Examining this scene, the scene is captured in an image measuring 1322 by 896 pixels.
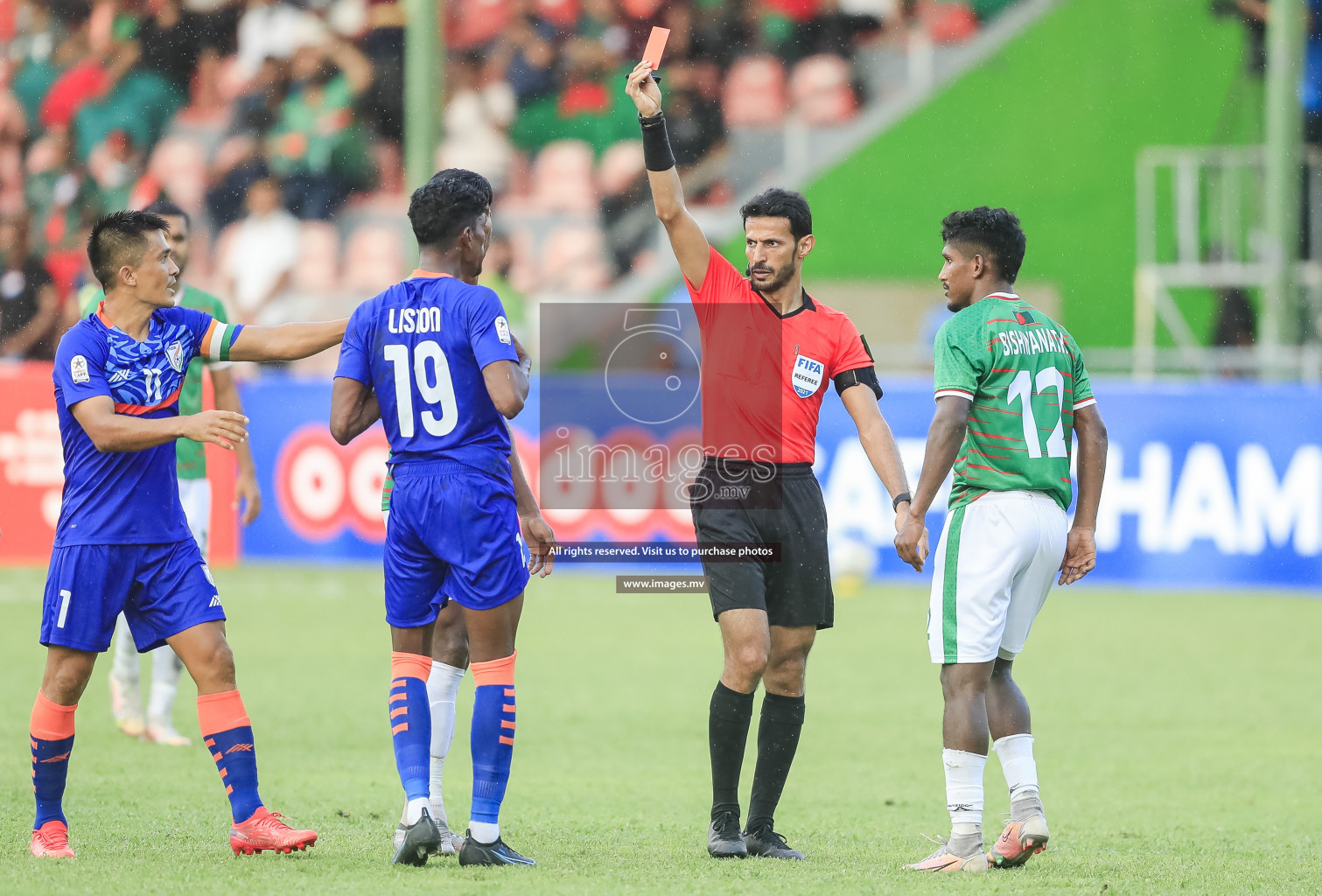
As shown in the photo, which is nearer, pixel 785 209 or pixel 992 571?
pixel 992 571

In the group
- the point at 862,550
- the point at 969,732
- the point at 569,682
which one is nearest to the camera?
the point at 969,732

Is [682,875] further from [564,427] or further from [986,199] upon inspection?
[986,199]

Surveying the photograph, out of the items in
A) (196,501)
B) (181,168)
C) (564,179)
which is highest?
(181,168)

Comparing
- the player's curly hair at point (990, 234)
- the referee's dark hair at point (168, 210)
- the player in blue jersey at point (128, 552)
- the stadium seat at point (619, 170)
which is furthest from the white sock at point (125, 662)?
the stadium seat at point (619, 170)

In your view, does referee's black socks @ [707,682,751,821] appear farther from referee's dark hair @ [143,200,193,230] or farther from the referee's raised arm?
referee's dark hair @ [143,200,193,230]

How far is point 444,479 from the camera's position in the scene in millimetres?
5340

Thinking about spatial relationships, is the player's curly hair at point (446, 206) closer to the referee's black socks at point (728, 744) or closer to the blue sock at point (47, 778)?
the referee's black socks at point (728, 744)

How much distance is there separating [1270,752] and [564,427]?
8260mm

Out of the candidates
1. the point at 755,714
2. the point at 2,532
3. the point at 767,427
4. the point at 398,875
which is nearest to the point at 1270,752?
the point at 755,714

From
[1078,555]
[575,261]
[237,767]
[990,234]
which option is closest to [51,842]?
[237,767]

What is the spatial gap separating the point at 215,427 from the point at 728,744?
210 cm

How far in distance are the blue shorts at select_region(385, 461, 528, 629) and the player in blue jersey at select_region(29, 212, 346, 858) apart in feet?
2.07

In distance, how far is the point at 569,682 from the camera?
1027 cm

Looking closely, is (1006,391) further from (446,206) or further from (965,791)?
(446,206)
